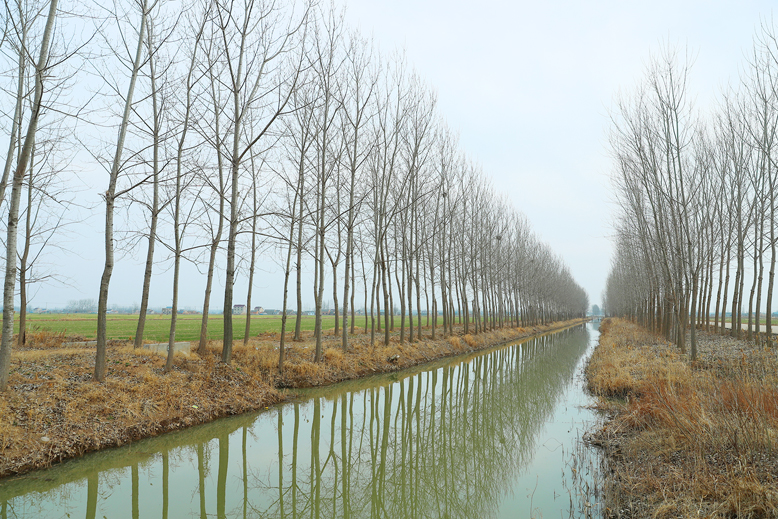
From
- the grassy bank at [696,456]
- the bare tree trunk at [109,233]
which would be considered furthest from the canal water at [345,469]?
the bare tree trunk at [109,233]

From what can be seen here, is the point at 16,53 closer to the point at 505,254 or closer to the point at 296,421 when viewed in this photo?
the point at 296,421

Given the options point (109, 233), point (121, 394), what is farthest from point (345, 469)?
Result: point (109, 233)

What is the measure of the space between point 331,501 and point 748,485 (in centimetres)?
422

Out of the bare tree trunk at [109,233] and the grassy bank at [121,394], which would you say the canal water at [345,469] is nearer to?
the grassy bank at [121,394]

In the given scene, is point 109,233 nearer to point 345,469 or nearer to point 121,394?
point 121,394

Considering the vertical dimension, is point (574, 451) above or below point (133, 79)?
below

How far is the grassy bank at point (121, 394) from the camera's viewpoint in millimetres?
5902

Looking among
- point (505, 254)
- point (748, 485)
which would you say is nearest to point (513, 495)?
point (748, 485)

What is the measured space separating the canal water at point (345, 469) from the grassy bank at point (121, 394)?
326mm

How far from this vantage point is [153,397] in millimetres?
7809

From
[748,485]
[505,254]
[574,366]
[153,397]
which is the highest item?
[505,254]

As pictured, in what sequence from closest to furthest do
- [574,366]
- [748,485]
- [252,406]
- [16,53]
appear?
[748,485], [16,53], [252,406], [574,366]

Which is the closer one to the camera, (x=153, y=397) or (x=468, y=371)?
(x=153, y=397)

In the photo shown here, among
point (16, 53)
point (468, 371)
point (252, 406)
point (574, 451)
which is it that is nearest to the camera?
point (574, 451)
